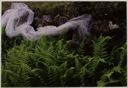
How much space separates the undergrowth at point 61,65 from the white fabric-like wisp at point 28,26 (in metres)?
0.12

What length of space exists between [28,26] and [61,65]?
662 millimetres

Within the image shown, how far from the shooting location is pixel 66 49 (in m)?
4.67

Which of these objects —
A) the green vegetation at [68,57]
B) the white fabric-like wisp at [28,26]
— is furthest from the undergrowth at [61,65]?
the white fabric-like wisp at [28,26]

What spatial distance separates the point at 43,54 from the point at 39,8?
0.57 meters

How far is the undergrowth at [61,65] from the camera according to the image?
4.48 m

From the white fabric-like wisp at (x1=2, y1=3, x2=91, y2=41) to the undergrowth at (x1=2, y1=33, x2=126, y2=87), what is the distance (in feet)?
0.39

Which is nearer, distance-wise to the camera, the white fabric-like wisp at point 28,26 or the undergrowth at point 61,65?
the undergrowth at point 61,65

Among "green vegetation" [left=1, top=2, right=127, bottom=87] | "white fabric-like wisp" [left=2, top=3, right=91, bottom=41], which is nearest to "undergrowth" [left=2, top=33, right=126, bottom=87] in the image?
"green vegetation" [left=1, top=2, right=127, bottom=87]

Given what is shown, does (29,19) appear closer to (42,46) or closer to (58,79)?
(42,46)

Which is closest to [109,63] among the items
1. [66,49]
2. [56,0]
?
[66,49]

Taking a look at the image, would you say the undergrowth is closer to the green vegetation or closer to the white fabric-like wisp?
the green vegetation

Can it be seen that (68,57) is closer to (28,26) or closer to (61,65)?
(61,65)

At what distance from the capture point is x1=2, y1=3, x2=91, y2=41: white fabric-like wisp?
4.73 m

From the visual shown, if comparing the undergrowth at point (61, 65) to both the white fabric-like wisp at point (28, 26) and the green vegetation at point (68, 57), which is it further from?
the white fabric-like wisp at point (28, 26)
